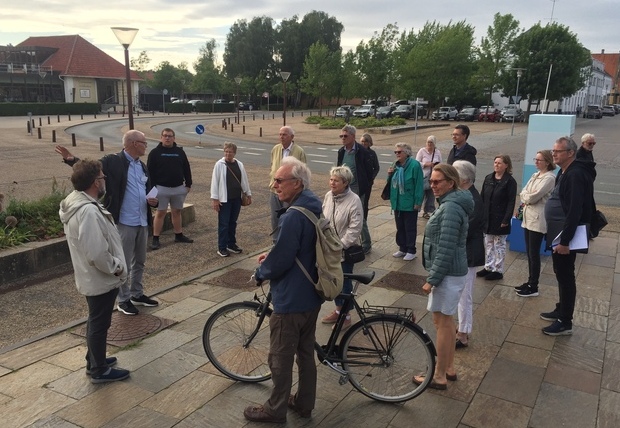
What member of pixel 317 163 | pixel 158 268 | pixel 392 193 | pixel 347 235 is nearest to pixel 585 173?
pixel 347 235

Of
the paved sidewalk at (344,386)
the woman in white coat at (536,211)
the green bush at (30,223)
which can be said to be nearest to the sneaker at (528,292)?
the woman in white coat at (536,211)

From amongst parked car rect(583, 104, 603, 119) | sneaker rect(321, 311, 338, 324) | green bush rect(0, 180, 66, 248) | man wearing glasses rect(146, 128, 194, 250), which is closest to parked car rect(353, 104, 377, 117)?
parked car rect(583, 104, 603, 119)

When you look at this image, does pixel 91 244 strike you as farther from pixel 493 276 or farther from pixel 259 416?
pixel 493 276

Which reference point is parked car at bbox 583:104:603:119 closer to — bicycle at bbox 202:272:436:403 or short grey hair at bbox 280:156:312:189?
bicycle at bbox 202:272:436:403

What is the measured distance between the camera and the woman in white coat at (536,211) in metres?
5.82

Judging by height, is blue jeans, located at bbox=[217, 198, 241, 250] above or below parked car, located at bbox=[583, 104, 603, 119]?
below

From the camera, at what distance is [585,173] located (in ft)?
15.1

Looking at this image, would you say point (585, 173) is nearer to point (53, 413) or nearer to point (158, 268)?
point (53, 413)

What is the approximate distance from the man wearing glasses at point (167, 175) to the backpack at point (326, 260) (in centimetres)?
481

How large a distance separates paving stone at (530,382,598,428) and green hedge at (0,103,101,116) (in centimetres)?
5725

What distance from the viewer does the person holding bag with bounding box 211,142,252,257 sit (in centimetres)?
746

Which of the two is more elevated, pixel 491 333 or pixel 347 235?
pixel 347 235

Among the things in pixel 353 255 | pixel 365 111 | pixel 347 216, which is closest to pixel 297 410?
pixel 353 255

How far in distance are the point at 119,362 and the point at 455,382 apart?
112 inches
